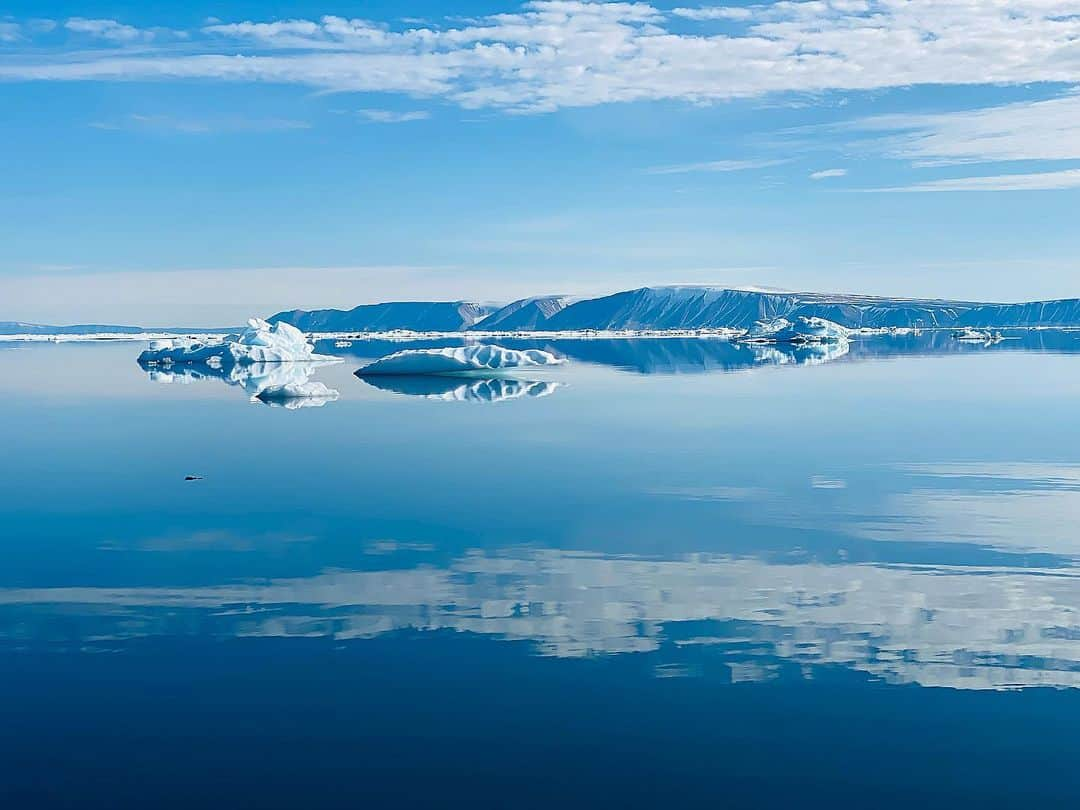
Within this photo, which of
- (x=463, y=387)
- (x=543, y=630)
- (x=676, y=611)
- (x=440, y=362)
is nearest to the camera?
(x=543, y=630)

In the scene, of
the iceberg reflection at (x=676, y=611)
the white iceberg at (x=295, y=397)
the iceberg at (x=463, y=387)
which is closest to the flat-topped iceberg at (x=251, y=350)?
the iceberg at (x=463, y=387)

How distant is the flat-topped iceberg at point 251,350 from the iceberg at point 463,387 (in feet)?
42.0

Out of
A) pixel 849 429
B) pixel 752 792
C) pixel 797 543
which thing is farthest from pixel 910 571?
pixel 849 429

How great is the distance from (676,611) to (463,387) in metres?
27.6

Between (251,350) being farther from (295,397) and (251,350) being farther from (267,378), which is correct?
Result: (295,397)

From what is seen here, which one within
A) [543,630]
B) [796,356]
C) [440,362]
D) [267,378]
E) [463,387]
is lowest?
[543,630]

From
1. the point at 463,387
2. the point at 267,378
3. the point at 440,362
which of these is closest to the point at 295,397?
the point at 463,387

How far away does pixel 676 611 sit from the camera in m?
7.83

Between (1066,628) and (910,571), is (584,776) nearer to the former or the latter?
(1066,628)

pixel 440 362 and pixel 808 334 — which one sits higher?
pixel 808 334

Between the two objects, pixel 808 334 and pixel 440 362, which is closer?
pixel 440 362

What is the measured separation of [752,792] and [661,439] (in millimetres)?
14088

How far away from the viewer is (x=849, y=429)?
20.4 meters

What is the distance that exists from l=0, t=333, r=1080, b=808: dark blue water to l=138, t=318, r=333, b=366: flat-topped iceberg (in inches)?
1442
